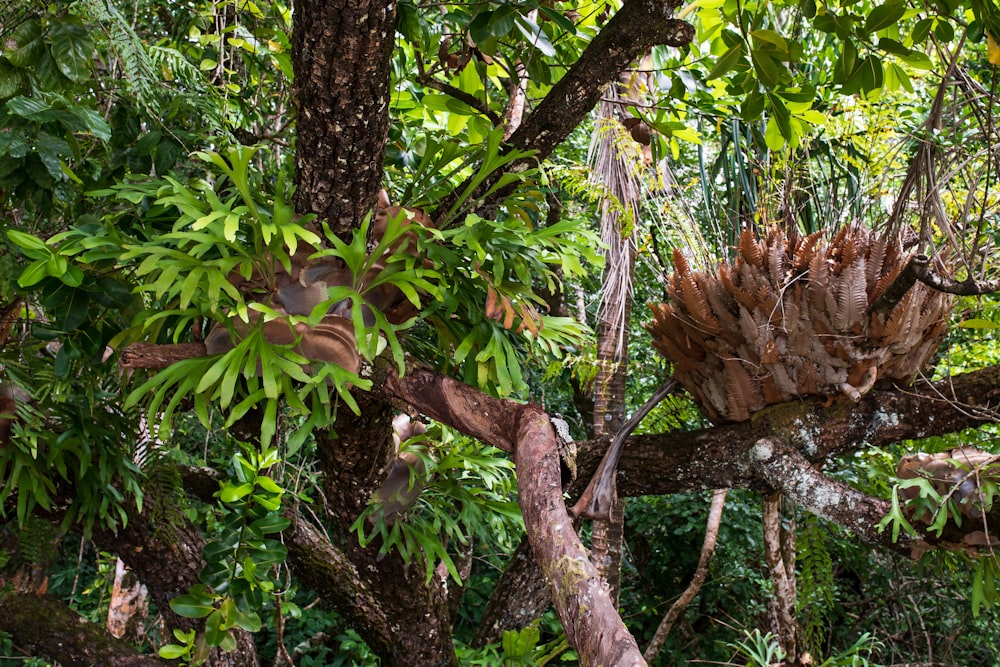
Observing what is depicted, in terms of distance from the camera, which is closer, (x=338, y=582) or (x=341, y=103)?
(x=341, y=103)

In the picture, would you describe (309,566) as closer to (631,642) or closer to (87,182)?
(87,182)

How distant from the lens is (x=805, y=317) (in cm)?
147

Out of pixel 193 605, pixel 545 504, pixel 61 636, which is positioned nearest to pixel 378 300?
pixel 545 504

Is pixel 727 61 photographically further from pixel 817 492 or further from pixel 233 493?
pixel 233 493

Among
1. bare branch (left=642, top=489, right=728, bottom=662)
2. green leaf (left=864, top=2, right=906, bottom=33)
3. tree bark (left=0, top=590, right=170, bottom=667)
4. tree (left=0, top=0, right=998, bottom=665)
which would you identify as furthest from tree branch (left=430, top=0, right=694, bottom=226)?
bare branch (left=642, top=489, right=728, bottom=662)

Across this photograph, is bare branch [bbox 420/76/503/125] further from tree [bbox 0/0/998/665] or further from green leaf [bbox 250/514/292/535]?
green leaf [bbox 250/514/292/535]

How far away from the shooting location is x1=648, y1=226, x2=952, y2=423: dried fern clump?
1436mm

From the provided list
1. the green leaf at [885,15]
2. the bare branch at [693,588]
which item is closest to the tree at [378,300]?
the green leaf at [885,15]

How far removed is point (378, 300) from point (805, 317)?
0.77 m

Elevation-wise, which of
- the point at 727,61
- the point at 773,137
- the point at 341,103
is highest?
the point at 773,137

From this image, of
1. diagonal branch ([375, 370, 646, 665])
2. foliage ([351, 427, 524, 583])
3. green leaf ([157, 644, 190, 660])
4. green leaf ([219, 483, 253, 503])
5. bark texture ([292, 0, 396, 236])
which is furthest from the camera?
foliage ([351, 427, 524, 583])

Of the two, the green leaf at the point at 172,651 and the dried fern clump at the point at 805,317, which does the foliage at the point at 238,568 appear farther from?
the dried fern clump at the point at 805,317

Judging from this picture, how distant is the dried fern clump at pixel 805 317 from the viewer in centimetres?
144

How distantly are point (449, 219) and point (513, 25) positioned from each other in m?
0.34
